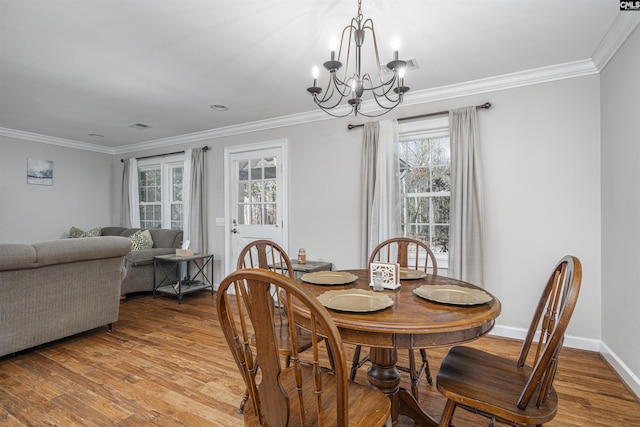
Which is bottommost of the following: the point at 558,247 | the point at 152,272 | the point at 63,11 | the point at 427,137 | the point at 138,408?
the point at 138,408

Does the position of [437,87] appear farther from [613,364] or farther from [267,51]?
[613,364]

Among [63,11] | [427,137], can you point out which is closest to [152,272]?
[63,11]

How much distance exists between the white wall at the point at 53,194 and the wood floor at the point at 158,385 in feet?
10.5

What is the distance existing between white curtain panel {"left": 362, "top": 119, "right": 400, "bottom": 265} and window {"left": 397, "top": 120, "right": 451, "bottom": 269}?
0.42ft

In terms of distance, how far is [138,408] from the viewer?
195 cm

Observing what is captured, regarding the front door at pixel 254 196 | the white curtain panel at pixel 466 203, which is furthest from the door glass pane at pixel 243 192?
the white curtain panel at pixel 466 203

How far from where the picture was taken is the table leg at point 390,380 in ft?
5.38

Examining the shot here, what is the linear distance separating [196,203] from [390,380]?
13.6 ft

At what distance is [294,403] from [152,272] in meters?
4.34

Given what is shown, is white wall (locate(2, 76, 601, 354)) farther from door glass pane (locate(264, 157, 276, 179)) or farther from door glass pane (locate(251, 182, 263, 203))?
door glass pane (locate(251, 182, 263, 203))

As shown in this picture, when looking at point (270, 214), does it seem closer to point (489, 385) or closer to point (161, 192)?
point (161, 192)

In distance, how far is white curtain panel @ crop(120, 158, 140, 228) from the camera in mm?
5801

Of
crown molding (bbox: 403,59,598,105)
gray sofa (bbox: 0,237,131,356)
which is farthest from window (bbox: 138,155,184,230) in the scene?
crown molding (bbox: 403,59,598,105)

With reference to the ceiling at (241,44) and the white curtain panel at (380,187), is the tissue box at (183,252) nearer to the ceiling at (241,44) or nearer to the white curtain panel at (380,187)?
the ceiling at (241,44)
